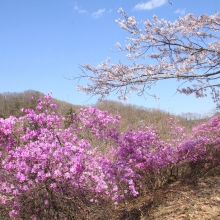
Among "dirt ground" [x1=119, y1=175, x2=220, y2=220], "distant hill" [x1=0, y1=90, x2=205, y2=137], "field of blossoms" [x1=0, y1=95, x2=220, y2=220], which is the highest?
"distant hill" [x1=0, y1=90, x2=205, y2=137]

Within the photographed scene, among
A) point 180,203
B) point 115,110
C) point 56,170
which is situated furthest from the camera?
point 115,110

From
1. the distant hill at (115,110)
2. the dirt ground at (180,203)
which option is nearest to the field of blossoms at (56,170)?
the dirt ground at (180,203)

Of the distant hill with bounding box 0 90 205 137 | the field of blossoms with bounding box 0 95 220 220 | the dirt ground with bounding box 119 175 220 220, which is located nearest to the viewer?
the field of blossoms with bounding box 0 95 220 220

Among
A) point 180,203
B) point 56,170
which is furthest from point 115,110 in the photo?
point 56,170

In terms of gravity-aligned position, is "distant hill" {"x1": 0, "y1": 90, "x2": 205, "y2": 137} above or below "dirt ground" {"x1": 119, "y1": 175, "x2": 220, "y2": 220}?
above

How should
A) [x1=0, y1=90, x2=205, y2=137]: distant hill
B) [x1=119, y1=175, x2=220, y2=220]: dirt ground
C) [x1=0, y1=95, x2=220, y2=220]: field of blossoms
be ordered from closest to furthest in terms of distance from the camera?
[x1=0, y1=95, x2=220, y2=220]: field of blossoms < [x1=119, y1=175, x2=220, y2=220]: dirt ground < [x1=0, y1=90, x2=205, y2=137]: distant hill

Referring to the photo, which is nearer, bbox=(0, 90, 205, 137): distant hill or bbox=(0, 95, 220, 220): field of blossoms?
bbox=(0, 95, 220, 220): field of blossoms

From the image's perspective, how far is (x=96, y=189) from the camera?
160 inches

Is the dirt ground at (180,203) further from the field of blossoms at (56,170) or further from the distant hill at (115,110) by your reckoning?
the distant hill at (115,110)

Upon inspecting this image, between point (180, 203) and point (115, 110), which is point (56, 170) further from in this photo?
point (115, 110)

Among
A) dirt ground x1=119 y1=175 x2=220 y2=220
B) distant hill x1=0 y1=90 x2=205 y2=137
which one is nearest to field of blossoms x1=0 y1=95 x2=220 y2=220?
dirt ground x1=119 y1=175 x2=220 y2=220

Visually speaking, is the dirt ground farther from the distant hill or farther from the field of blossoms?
the distant hill

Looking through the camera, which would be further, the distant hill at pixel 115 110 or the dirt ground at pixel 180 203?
the distant hill at pixel 115 110

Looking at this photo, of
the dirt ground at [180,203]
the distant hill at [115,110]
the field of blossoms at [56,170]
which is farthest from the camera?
the distant hill at [115,110]
